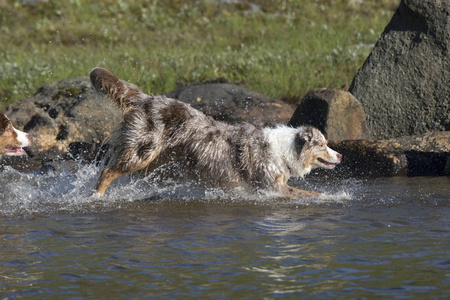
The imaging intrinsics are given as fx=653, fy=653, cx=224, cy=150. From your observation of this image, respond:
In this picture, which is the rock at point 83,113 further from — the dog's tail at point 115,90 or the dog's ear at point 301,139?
the dog's ear at point 301,139

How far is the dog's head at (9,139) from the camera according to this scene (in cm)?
884

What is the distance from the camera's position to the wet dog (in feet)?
27.1

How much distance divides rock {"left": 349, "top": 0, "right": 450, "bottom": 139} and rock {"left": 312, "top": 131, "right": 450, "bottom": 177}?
1394 millimetres

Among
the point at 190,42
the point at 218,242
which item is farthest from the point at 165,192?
the point at 190,42

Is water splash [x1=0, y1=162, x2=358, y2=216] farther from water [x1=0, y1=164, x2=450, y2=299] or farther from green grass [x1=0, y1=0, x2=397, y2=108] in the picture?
green grass [x1=0, y1=0, x2=397, y2=108]

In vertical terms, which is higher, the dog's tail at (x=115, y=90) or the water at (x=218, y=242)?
the dog's tail at (x=115, y=90)

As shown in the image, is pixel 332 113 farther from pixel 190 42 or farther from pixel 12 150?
pixel 190 42

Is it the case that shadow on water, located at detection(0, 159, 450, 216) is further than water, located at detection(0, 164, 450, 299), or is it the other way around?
shadow on water, located at detection(0, 159, 450, 216)

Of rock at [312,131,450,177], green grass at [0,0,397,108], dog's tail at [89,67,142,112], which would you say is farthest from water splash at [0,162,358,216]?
green grass at [0,0,397,108]

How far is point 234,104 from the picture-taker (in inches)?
483

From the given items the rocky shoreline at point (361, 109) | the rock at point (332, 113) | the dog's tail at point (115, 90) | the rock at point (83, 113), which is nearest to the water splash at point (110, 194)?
the dog's tail at point (115, 90)

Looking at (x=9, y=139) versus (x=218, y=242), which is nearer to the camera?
(x=218, y=242)

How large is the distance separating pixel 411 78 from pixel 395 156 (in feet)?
6.93

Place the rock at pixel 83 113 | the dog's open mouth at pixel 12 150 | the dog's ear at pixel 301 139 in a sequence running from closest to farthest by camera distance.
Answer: the dog's ear at pixel 301 139 → the dog's open mouth at pixel 12 150 → the rock at pixel 83 113
